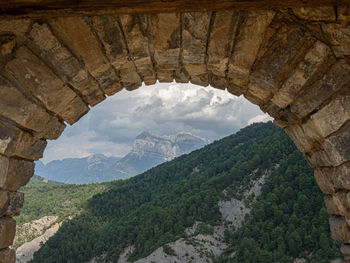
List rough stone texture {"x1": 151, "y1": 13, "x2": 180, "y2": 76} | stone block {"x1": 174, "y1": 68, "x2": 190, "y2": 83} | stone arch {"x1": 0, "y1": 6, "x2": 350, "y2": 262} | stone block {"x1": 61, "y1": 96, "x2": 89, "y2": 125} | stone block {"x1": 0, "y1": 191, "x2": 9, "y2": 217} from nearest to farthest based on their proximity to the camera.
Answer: stone arch {"x1": 0, "y1": 6, "x2": 350, "y2": 262} → rough stone texture {"x1": 151, "y1": 13, "x2": 180, "y2": 76} → stone block {"x1": 0, "y1": 191, "x2": 9, "y2": 217} → stone block {"x1": 61, "y1": 96, "x2": 89, "y2": 125} → stone block {"x1": 174, "y1": 68, "x2": 190, "y2": 83}

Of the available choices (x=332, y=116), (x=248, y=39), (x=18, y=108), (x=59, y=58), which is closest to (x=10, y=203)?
(x=18, y=108)

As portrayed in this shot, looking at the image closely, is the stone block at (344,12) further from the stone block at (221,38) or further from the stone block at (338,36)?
the stone block at (221,38)

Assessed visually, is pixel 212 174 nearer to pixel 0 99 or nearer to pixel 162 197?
pixel 162 197

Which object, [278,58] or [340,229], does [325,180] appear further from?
[278,58]

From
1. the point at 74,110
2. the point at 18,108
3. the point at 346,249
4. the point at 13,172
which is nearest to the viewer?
the point at 18,108

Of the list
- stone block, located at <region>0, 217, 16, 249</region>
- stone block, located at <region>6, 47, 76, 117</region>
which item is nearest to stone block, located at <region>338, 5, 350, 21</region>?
stone block, located at <region>6, 47, 76, 117</region>

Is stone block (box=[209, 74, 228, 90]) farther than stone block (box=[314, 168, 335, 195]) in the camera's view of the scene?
Yes

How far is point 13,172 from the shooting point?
2.50 m

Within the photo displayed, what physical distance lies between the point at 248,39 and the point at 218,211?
145 ft

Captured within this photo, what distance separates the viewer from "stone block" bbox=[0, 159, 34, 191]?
7.77 ft

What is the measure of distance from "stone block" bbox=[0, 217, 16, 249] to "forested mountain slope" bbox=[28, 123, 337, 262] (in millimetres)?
27044

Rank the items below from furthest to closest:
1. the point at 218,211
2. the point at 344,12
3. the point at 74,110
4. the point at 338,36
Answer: the point at 218,211, the point at 74,110, the point at 338,36, the point at 344,12

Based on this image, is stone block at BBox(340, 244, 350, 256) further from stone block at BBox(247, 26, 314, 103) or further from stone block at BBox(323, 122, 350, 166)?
stone block at BBox(247, 26, 314, 103)

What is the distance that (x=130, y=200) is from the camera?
5809 cm
